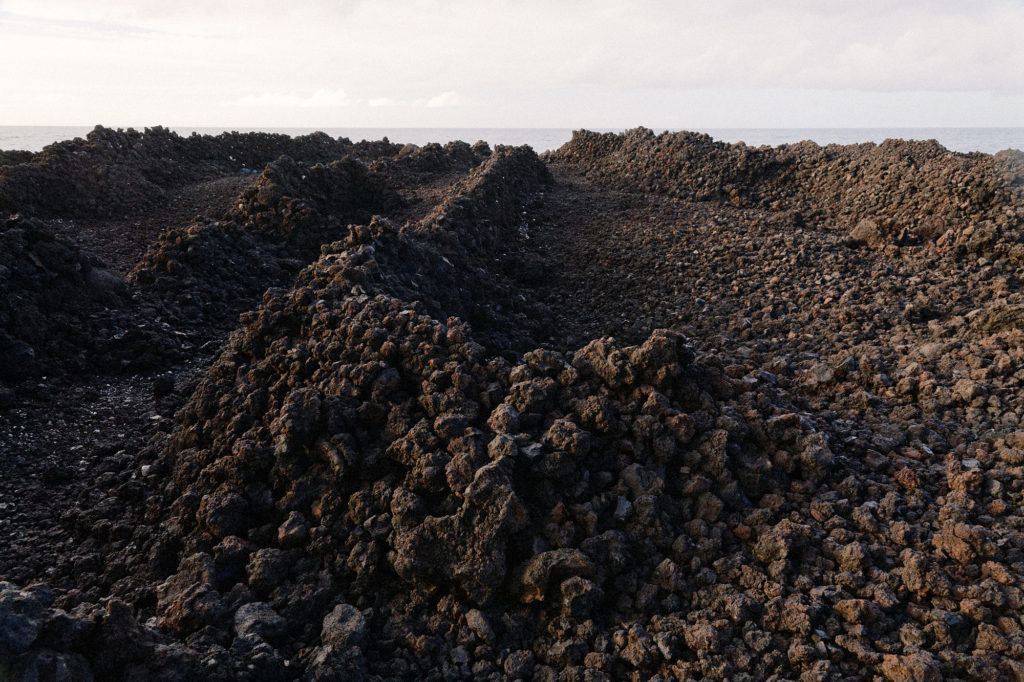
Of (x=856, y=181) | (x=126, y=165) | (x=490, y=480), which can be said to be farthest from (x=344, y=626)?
(x=126, y=165)

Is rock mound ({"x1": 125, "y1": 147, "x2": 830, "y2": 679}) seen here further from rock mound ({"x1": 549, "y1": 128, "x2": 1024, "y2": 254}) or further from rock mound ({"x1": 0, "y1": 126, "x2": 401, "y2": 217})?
rock mound ({"x1": 0, "y1": 126, "x2": 401, "y2": 217})

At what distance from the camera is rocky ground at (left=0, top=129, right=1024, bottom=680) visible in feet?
9.68

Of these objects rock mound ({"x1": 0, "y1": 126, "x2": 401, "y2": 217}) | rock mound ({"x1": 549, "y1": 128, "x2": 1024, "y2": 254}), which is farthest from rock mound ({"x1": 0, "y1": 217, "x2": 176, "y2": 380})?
rock mound ({"x1": 549, "y1": 128, "x2": 1024, "y2": 254})

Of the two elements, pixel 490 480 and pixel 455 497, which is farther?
pixel 455 497

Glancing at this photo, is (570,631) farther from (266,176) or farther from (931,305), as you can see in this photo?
(266,176)

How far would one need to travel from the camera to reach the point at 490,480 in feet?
11.1

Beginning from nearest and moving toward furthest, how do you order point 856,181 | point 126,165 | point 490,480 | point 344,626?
point 344,626
point 490,480
point 856,181
point 126,165

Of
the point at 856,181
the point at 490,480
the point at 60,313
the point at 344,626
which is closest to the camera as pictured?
the point at 344,626

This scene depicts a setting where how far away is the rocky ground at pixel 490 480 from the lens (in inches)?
116

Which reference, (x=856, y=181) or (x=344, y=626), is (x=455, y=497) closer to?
(x=344, y=626)

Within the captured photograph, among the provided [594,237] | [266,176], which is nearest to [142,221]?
[266,176]

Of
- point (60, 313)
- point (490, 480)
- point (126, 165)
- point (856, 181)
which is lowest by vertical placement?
point (490, 480)

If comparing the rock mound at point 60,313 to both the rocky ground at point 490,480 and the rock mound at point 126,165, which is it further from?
the rock mound at point 126,165

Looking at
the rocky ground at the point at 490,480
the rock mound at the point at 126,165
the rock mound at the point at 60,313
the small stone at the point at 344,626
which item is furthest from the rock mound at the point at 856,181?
the rock mound at the point at 60,313
